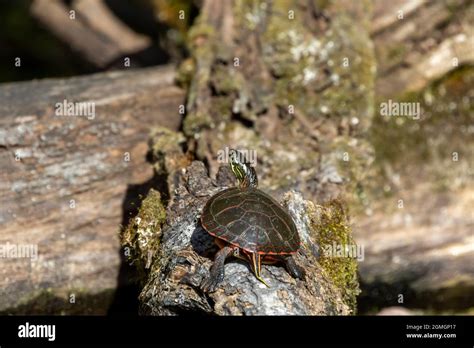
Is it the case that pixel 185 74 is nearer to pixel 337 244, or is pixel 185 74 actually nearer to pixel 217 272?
pixel 337 244

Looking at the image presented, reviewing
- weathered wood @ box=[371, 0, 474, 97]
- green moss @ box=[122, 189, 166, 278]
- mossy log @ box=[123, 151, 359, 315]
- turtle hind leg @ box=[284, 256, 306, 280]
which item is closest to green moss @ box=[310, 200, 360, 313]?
mossy log @ box=[123, 151, 359, 315]

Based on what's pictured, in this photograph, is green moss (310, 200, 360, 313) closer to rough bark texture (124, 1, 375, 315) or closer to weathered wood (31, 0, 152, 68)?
rough bark texture (124, 1, 375, 315)

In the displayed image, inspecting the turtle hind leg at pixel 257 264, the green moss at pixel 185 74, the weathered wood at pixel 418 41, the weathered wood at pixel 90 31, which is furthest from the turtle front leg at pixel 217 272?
the weathered wood at pixel 90 31

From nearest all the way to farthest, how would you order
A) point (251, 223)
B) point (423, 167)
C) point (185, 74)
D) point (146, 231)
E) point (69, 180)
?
point (251, 223) < point (146, 231) < point (69, 180) < point (185, 74) < point (423, 167)

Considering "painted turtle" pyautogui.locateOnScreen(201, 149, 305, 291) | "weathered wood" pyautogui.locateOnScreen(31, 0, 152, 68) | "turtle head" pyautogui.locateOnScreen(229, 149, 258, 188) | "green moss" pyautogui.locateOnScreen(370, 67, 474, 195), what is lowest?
"painted turtle" pyautogui.locateOnScreen(201, 149, 305, 291)

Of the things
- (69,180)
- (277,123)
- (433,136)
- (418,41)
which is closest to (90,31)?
(69,180)

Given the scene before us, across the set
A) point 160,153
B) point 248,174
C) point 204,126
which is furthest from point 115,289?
point 248,174

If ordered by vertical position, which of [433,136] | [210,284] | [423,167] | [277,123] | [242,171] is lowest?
[210,284]

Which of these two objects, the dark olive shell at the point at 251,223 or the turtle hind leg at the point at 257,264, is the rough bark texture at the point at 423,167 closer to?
the dark olive shell at the point at 251,223
